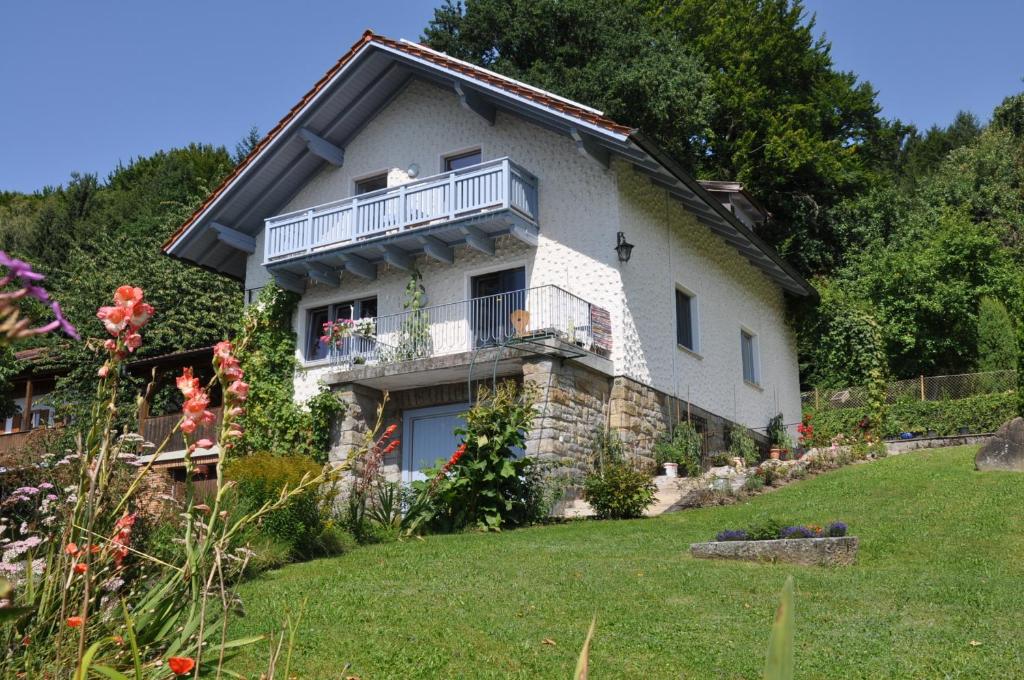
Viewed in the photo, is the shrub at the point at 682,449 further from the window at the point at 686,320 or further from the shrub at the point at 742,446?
the window at the point at 686,320

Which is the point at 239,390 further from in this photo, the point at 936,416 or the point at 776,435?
the point at 936,416

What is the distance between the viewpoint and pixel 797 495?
49.3 feet

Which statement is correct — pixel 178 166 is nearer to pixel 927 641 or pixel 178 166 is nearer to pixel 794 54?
pixel 794 54

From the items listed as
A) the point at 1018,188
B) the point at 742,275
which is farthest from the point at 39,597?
the point at 1018,188

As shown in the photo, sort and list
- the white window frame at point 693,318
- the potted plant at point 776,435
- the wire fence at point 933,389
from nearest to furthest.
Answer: the white window frame at point 693,318 → the potted plant at point 776,435 → the wire fence at point 933,389

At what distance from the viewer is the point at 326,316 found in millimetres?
21219

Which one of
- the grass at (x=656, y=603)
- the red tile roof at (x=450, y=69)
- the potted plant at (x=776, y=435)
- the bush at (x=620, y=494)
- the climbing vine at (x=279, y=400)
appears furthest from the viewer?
the potted plant at (x=776, y=435)

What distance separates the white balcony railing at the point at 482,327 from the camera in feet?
57.1

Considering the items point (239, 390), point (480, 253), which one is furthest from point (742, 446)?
point (239, 390)

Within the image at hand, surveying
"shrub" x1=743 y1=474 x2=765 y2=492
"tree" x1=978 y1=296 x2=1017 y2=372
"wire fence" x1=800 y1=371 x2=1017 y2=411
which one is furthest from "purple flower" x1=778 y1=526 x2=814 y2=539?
"tree" x1=978 y1=296 x2=1017 y2=372

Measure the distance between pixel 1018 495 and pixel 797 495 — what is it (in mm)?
3124

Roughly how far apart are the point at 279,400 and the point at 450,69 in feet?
23.7

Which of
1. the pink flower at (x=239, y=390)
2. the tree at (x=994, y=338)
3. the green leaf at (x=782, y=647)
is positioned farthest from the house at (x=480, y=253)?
the green leaf at (x=782, y=647)

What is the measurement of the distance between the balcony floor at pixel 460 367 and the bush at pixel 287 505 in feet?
17.3
